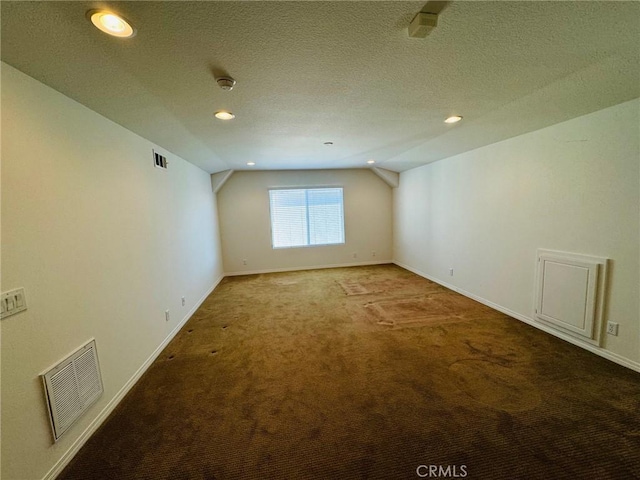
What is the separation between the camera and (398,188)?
582cm

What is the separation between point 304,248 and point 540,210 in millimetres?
4273

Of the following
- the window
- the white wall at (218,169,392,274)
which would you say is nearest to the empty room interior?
the white wall at (218,169,392,274)

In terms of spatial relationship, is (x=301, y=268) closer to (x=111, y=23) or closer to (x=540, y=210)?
(x=540, y=210)

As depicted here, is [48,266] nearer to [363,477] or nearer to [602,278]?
[363,477]

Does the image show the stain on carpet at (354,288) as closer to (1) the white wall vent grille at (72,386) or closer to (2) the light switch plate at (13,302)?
(1) the white wall vent grille at (72,386)

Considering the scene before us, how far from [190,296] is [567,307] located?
4.45m

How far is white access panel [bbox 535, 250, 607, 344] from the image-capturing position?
7.36 ft

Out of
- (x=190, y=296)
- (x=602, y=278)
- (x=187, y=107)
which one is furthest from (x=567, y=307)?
(x=190, y=296)

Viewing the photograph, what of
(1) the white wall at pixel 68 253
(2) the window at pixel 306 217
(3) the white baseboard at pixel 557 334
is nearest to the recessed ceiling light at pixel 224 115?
(1) the white wall at pixel 68 253

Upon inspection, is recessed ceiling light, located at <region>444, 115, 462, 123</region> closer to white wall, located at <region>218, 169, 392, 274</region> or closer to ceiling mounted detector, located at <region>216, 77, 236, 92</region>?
ceiling mounted detector, located at <region>216, 77, 236, 92</region>

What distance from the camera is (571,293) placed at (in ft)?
7.98

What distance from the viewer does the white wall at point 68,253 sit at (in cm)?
122

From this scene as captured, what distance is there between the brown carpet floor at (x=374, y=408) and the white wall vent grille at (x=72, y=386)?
0.25m
